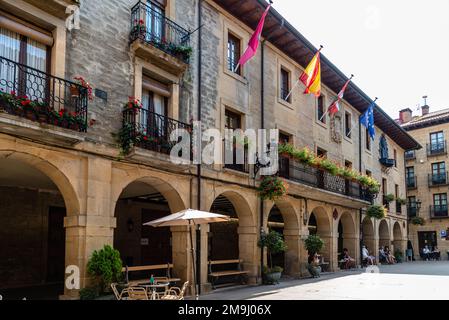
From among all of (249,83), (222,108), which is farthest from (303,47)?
(222,108)

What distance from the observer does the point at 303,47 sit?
1844cm

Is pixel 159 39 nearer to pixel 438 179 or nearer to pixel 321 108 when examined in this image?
pixel 321 108

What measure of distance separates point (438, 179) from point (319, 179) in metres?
23.7

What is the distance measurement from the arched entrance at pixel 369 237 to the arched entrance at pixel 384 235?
124 inches

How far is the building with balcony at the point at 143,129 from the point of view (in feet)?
30.6

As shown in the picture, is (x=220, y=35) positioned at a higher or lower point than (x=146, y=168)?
higher

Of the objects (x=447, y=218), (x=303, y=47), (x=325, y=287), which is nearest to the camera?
(x=325, y=287)

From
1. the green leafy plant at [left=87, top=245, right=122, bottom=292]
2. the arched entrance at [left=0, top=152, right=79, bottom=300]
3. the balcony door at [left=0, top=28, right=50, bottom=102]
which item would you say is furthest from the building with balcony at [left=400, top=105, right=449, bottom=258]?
the balcony door at [left=0, top=28, right=50, bottom=102]

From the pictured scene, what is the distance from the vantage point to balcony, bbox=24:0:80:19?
930 centimetres

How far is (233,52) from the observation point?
15.8 meters

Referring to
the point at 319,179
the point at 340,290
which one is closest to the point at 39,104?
the point at 340,290

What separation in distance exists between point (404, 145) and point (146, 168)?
1106 inches
